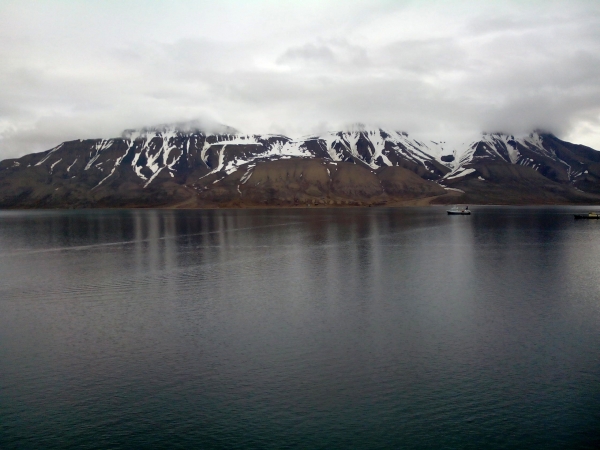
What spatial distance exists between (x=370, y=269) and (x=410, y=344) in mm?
31271

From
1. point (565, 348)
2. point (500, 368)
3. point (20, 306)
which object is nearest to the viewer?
point (500, 368)

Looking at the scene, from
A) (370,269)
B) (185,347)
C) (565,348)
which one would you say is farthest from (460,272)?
(185,347)

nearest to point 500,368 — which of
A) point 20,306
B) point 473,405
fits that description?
point 473,405

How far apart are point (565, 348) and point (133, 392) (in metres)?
25.3

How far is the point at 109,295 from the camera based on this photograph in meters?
49.9

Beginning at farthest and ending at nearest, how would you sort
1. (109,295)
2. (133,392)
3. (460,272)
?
1. (460,272)
2. (109,295)
3. (133,392)

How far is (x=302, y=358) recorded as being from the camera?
102 ft

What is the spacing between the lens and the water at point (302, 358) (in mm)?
22766

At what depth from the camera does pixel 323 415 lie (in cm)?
2392

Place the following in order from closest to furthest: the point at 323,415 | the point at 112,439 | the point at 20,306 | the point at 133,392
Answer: the point at 112,439, the point at 323,415, the point at 133,392, the point at 20,306

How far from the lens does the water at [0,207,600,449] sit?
22766 mm

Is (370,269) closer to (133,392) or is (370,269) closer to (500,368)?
(500,368)

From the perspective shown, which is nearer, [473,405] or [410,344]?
[473,405]

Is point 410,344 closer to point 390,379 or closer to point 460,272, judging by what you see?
point 390,379
